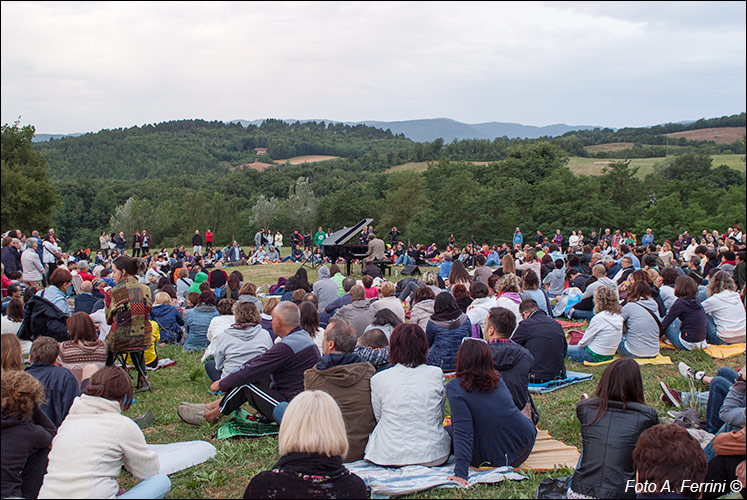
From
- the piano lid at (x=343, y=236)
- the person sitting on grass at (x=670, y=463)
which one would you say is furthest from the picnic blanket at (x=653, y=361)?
the piano lid at (x=343, y=236)

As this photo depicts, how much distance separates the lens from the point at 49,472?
117 inches

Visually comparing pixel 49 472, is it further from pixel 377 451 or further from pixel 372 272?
pixel 372 272

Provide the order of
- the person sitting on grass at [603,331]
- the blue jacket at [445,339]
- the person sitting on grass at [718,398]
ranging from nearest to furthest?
1. the person sitting on grass at [718,398]
2. the blue jacket at [445,339]
3. the person sitting on grass at [603,331]

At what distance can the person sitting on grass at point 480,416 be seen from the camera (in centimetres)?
367

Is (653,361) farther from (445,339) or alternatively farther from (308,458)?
(308,458)

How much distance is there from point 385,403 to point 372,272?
778 centimetres

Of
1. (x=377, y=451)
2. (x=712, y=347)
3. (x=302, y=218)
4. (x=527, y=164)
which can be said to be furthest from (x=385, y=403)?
(x=527, y=164)

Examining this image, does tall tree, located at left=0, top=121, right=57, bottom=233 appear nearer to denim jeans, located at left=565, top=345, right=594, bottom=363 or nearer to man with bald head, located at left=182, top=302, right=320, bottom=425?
man with bald head, located at left=182, top=302, right=320, bottom=425

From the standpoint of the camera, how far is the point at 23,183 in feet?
11.1

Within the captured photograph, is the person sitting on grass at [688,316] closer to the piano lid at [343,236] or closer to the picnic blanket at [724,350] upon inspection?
the picnic blanket at [724,350]

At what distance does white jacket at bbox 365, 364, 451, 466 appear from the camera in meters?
3.87

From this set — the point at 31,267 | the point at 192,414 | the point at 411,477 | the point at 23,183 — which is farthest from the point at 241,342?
the point at 31,267

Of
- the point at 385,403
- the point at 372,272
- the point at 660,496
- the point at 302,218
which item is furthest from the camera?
the point at 302,218

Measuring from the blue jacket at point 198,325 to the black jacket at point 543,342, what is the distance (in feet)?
14.5
